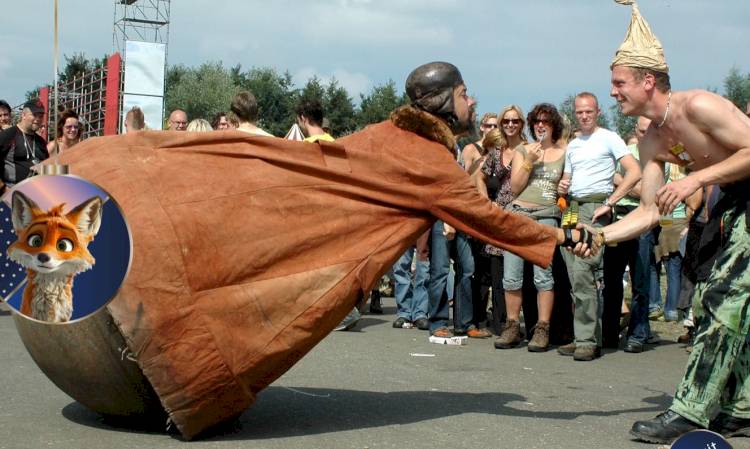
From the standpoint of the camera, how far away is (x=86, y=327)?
5199mm

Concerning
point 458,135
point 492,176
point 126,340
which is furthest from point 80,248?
point 492,176

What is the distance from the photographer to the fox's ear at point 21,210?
3.26 metres

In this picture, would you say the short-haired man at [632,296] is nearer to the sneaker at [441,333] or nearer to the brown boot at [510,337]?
the brown boot at [510,337]

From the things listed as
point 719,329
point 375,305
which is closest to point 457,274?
point 375,305

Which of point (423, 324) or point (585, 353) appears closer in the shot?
point (585, 353)

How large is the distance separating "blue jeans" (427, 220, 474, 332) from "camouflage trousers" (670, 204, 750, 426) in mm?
4870

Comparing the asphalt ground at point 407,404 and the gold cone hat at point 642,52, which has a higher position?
the gold cone hat at point 642,52

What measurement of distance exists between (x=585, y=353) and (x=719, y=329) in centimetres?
358

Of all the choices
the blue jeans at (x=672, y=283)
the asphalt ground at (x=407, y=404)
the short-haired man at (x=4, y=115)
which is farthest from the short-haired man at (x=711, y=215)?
the short-haired man at (x=4, y=115)

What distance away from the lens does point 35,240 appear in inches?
133

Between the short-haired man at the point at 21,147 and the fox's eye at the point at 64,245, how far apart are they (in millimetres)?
9423

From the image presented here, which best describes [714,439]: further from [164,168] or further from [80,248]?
[164,168]

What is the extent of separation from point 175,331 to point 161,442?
0.69 meters

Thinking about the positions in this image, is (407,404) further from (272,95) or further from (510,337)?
(272,95)
